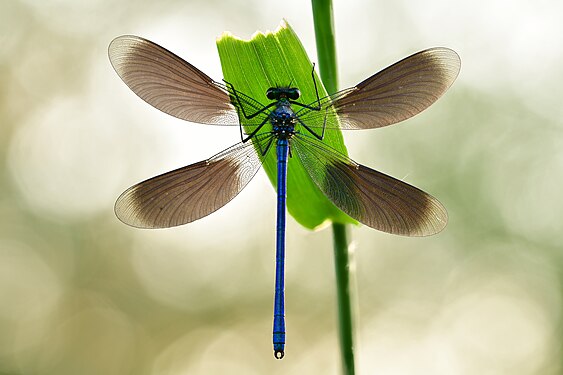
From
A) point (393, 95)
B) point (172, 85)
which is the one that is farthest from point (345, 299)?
point (172, 85)

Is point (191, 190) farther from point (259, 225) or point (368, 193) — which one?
point (259, 225)

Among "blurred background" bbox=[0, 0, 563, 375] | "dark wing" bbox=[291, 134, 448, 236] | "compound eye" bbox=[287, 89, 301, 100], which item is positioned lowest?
"dark wing" bbox=[291, 134, 448, 236]

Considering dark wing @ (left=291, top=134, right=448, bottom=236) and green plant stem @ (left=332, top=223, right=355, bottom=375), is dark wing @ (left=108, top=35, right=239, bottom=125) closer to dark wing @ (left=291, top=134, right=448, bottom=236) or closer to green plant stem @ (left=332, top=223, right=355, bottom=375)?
dark wing @ (left=291, top=134, right=448, bottom=236)

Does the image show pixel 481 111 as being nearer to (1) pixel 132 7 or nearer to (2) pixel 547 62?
(2) pixel 547 62

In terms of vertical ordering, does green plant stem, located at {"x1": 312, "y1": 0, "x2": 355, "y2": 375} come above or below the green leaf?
below

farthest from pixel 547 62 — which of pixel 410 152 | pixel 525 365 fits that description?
pixel 525 365

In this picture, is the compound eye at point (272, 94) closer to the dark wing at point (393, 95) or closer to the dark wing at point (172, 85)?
the dark wing at point (393, 95)

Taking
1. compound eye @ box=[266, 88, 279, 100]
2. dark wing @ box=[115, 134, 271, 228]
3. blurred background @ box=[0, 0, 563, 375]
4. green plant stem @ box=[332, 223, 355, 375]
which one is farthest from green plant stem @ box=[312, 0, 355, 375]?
blurred background @ box=[0, 0, 563, 375]

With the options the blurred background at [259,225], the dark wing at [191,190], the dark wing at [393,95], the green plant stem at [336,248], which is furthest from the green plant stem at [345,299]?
→ the blurred background at [259,225]
